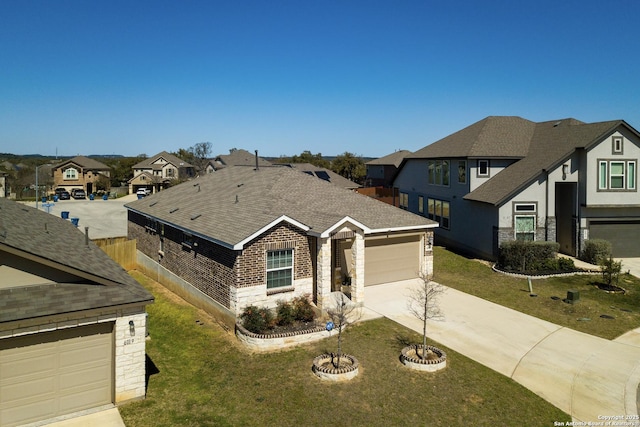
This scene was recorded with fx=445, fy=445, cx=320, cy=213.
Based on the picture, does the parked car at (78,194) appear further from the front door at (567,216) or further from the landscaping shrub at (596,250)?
the landscaping shrub at (596,250)

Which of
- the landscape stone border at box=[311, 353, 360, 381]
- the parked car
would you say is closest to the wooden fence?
the landscape stone border at box=[311, 353, 360, 381]

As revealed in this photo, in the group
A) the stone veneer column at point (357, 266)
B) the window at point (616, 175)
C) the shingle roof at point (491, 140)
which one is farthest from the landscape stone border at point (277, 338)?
the window at point (616, 175)

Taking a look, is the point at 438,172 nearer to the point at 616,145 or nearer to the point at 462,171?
the point at 462,171

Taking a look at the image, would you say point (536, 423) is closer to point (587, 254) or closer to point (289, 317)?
point (289, 317)

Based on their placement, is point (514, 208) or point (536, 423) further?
point (514, 208)

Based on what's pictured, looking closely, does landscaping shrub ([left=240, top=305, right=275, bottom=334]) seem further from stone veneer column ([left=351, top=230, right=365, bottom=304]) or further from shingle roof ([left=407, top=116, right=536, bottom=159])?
shingle roof ([left=407, top=116, right=536, bottom=159])

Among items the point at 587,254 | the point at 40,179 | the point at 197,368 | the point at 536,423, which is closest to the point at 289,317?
the point at 197,368
